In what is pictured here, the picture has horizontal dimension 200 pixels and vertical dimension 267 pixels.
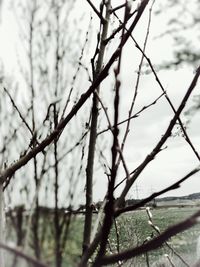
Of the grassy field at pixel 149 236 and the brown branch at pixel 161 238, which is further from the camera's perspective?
the grassy field at pixel 149 236

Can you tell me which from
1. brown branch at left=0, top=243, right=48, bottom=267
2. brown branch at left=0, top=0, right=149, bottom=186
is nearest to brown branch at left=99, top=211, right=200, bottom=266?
brown branch at left=0, top=243, right=48, bottom=267

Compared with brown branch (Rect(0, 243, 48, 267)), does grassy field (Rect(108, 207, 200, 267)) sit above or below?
above

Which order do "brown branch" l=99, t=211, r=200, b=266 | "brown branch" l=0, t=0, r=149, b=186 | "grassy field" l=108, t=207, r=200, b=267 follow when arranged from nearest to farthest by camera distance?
"brown branch" l=99, t=211, r=200, b=266 → "brown branch" l=0, t=0, r=149, b=186 → "grassy field" l=108, t=207, r=200, b=267

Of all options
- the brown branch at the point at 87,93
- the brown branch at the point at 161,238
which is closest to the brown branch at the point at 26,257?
the brown branch at the point at 161,238

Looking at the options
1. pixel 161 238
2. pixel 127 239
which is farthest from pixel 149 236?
→ pixel 127 239

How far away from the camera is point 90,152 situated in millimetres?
Result: 981

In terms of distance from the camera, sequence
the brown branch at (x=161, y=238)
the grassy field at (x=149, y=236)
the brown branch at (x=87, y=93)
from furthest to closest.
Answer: the grassy field at (x=149, y=236), the brown branch at (x=87, y=93), the brown branch at (x=161, y=238)

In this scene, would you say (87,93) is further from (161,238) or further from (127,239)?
(127,239)

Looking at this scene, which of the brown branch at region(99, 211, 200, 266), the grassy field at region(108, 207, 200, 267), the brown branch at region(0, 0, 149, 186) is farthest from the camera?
the grassy field at region(108, 207, 200, 267)

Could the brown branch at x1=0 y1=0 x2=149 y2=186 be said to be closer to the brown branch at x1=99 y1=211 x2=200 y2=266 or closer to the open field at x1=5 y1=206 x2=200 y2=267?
the open field at x1=5 y1=206 x2=200 y2=267

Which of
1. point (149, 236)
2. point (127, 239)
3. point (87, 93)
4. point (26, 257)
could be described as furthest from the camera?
point (127, 239)

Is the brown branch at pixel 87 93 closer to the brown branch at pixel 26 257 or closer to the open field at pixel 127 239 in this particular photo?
the open field at pixel 127 239

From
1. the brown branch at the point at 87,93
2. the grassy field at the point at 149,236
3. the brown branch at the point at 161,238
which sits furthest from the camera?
the grassy field at the point at 149,236

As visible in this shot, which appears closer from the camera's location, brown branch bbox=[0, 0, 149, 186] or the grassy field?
brown branch bbox=[0, 0, 149, 186]
